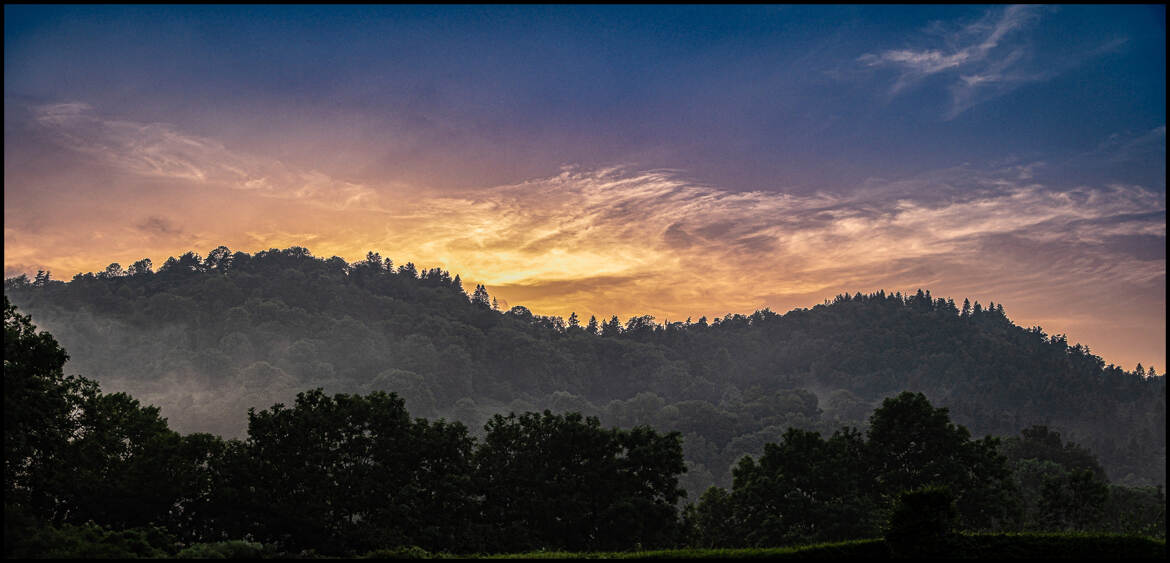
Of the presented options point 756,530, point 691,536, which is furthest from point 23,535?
point 756,530

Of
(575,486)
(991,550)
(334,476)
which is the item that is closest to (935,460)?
(575,486)

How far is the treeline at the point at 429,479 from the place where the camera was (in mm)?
31547

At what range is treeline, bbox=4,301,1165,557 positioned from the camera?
3155cm

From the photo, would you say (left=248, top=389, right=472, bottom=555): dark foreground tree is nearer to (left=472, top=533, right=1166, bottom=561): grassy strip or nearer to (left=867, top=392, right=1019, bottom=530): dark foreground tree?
(left=472, top=533, right=1166, bottom=561): grassy strip

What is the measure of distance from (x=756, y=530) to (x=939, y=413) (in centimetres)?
1191

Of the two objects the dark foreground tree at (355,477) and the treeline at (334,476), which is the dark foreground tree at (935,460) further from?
the dark foreground tree at (355,477)

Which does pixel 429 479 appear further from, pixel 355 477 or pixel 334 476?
pixel 334 476

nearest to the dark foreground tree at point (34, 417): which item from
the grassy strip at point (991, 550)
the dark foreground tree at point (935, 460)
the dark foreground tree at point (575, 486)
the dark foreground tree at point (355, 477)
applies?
the dark foreground tree at point (355, 477)

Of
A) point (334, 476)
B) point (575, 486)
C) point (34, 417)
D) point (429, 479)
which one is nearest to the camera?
point (34, 417)

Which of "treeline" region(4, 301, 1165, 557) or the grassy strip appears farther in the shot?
"treeline" region(4, 301, 1165, 557)

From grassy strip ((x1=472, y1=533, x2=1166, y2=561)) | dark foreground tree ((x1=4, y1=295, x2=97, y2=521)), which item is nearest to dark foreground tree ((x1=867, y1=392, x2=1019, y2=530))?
grassy strip ((x1=472, y1=533, x2=1166, y2=561))

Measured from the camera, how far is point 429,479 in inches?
1367

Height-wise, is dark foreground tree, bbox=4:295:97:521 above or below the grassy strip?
above

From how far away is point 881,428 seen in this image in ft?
136
